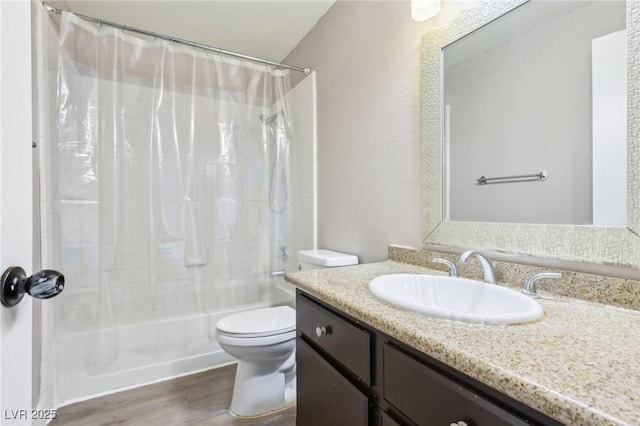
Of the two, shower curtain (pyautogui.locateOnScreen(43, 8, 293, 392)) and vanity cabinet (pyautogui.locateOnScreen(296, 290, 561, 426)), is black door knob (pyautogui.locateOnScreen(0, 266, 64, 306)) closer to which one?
vanity cabinet (pyautogui.locateOnScreen(296, 290, 561, 426))

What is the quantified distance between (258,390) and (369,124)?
1.54m

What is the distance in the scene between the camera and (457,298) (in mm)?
966

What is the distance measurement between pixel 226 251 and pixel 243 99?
40.3 inches

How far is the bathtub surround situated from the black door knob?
1.35 metres

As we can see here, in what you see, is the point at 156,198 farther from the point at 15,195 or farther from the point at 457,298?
the point at 457,298

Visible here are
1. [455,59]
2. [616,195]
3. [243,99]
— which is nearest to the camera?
[616,195]

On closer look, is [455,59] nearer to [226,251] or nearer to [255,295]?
[226,251]

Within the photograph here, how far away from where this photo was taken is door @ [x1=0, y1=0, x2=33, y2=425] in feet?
1.39

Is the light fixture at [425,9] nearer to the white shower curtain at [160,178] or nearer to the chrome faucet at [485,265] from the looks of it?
the chrome faucet at [485,265]

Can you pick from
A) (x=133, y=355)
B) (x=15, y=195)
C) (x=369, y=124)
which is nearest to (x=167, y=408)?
(x=133, y=355)

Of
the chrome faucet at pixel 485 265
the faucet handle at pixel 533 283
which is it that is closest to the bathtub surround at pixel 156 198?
the chrome faucet at pixel 485 265

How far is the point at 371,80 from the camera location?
5.21ft

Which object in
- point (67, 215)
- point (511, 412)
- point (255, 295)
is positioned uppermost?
point (67, 215)

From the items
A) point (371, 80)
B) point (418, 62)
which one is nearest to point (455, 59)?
point (418, 62)
